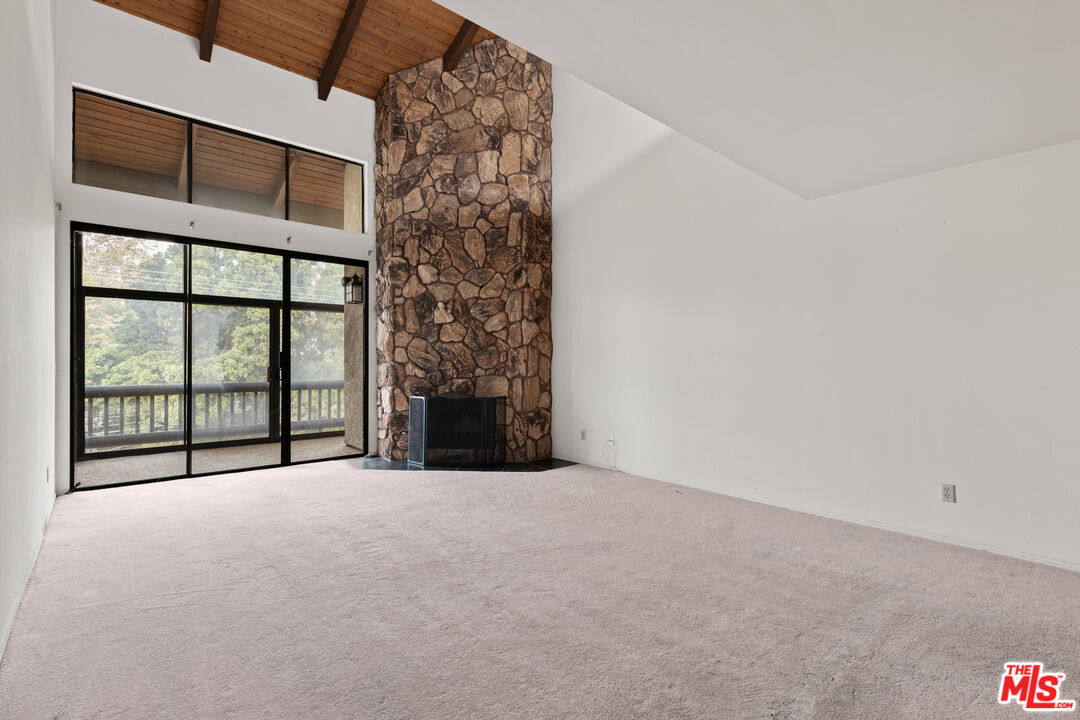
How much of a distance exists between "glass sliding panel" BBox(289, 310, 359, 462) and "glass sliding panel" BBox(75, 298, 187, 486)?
1017mm

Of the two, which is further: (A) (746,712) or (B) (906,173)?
(B) (906,173)

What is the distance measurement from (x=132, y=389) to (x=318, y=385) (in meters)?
1.62

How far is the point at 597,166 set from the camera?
5867 mm

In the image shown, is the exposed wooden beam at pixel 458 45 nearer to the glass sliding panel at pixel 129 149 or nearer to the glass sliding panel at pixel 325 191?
the glass sliding panel at pixel 325 191

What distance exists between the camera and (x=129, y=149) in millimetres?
4973

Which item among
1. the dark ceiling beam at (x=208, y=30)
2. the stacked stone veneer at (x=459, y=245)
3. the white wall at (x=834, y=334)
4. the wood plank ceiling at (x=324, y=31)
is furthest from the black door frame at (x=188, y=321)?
the white wall at (x=834, y=334)

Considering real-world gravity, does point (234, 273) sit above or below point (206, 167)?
below

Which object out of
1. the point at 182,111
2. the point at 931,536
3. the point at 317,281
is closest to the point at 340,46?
the point at 182,111

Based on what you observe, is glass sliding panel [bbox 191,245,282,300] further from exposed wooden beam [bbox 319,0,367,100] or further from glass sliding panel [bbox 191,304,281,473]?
exposed wooden beam [bbox 319,0,367,100]

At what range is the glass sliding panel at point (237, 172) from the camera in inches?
210

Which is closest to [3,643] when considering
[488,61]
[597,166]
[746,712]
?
[746,712]

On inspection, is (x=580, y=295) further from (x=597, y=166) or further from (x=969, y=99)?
(x=969, y=99)

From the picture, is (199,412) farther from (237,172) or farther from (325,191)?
(325,191)

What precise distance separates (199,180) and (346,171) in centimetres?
153
